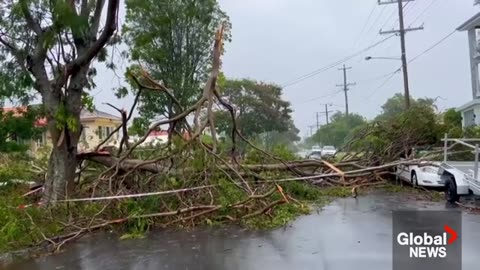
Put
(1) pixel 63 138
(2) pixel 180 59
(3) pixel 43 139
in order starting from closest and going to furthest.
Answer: (1) pixel 63 138
(3) pixel 43 139
(2) pixel 180 59

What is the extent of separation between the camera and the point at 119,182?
1091 cm

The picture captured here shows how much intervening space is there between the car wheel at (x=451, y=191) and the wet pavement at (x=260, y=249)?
1264 mm

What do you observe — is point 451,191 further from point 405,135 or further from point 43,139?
point 43,139

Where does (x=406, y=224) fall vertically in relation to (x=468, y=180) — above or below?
below

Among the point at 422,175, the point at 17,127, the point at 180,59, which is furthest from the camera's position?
the point at 180,59

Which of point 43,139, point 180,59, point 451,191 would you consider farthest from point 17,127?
point 451,191

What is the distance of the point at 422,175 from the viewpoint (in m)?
13.6

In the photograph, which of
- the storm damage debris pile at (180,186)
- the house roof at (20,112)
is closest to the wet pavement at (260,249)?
the storm damage debris pile at (180,186)

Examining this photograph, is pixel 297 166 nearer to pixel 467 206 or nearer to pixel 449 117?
pixel 467 206

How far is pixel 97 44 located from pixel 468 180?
848 cm

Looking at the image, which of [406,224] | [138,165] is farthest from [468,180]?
[138,165]

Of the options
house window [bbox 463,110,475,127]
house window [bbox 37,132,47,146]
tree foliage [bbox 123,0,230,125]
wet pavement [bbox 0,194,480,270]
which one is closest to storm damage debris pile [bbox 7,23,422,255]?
wet pavement [bbox 0,194,480,270]

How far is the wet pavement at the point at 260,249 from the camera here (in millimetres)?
6441

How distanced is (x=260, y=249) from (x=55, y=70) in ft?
21.8
